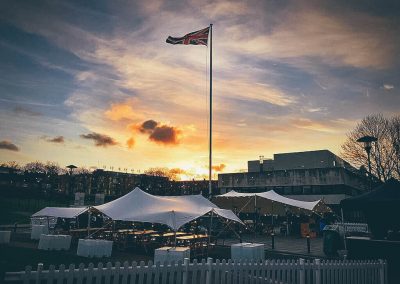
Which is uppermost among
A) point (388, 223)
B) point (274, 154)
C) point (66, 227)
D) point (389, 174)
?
point (274, 154)

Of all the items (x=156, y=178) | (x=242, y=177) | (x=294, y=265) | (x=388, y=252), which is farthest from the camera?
(x=156, y=178)

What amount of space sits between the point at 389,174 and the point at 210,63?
84.6 feet

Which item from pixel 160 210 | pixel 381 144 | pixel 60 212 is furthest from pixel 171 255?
pixel 381 144

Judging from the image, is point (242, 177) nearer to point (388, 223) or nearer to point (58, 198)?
point (58, 198)

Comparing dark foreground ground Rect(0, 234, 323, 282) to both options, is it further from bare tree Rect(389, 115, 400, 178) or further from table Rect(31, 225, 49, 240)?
bare tree Rect(389, 115, 400, 178)

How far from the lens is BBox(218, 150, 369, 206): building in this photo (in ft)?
149

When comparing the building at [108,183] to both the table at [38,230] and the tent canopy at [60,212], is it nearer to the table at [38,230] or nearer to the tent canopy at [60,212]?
the table at [38,230]

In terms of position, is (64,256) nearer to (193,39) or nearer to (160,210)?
(160,210)

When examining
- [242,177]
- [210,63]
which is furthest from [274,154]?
[210,63]

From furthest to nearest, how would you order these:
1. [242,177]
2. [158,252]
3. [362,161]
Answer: [242,177]
[362,161]
[158,252]

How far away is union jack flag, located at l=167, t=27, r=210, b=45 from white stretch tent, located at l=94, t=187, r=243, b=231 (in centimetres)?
1216

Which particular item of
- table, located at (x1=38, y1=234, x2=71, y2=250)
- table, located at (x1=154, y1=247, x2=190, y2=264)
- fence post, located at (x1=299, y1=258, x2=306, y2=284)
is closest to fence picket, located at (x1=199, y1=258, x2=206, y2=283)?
fence post, located at (x1=299, y1=258, x2=306, y2=284)

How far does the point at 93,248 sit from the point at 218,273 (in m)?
9.88

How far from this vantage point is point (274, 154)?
2347 inches
